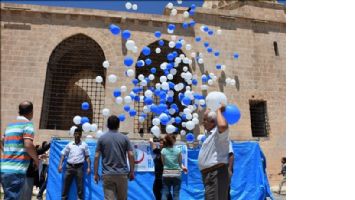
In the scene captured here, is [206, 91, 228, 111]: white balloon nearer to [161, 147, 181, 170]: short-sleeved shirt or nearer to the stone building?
[161, 147, 181, 170]: short-sleeved shirt

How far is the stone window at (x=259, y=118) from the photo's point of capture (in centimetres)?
1277

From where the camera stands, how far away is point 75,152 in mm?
5465

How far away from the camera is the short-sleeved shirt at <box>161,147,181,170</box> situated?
4.85 meters

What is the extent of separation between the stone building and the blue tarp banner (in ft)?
16.1

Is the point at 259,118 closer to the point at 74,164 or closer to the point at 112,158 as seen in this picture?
the point at 74,164

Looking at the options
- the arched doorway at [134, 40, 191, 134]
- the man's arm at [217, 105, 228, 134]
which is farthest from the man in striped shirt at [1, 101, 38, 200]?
the arched doorway at [134, 40, 191, 134]

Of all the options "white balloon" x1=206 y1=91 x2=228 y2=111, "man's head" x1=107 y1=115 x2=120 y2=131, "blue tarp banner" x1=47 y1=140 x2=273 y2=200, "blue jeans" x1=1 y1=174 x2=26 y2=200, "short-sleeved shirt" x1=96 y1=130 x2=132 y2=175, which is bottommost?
"blue tarp banner" x1=47 y1=140 x2=273 y2=200

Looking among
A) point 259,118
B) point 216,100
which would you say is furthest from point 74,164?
point 259,118
